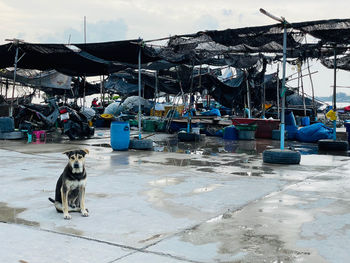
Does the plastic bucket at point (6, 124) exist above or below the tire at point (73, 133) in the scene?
above

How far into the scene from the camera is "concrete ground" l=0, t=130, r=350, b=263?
12.4ft

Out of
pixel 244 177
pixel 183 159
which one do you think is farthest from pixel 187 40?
pixel 244 177

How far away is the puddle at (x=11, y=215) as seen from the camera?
15.5 ft

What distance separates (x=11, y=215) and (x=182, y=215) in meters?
2.13

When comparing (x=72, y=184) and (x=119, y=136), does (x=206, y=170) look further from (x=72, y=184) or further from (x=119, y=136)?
(x=72, y=184)

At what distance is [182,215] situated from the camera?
16.6ft

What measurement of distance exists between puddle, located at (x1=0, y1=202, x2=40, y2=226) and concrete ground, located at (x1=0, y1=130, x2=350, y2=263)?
12mm

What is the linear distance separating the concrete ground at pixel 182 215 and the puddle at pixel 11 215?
12 mm

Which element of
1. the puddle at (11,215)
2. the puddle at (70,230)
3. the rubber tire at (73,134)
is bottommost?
the puddle at (70,230)

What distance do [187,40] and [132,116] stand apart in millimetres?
12436

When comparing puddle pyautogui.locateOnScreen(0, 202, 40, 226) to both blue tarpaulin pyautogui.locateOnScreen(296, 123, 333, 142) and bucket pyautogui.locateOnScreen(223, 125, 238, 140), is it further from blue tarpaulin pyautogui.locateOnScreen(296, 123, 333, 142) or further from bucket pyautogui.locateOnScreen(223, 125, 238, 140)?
blue tarpaulin pyautogui.locateOnScreen(296, 123, 333, 142)

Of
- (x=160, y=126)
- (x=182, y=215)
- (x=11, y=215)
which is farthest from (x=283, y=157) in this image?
(x=160, y=126)

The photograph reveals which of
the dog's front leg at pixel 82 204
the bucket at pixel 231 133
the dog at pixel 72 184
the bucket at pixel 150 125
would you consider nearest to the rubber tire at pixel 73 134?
the bucket at pixel 150 125

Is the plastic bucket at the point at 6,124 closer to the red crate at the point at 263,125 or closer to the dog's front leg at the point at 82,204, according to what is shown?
the red crate at the point at 263,125
